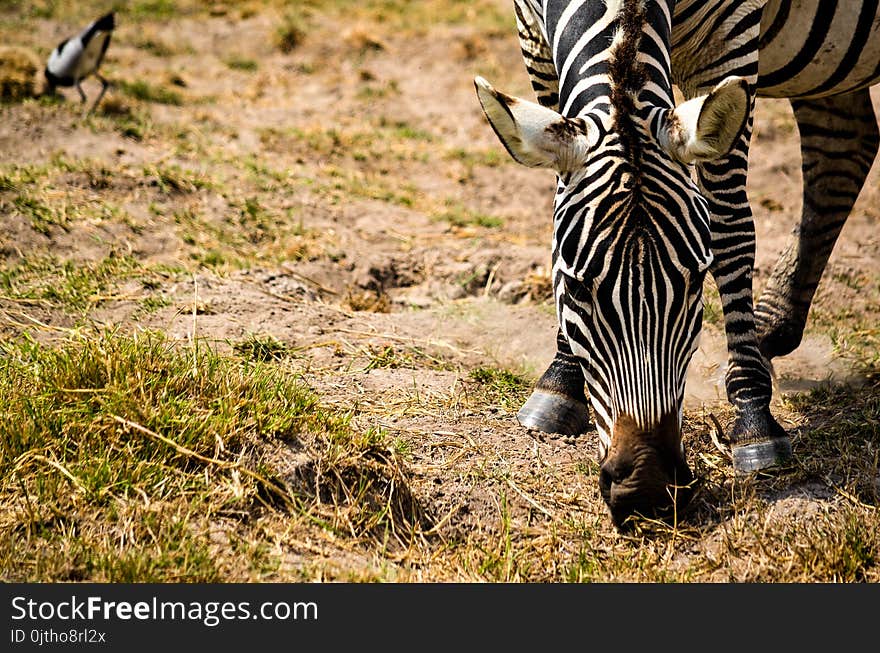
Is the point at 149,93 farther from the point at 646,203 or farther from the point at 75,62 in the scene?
the point at 646,203

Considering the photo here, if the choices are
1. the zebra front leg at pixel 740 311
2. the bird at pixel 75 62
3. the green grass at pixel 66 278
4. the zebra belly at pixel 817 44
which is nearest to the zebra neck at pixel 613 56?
the zebra front leg at pixel 740 311

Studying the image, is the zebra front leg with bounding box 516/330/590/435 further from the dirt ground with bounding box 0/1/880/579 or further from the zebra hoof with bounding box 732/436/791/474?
the zebra hoof with bounding box 732/436/791/474

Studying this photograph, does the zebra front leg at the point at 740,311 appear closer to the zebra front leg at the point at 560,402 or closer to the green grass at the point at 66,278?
the zebra front leg at the point at 560,402

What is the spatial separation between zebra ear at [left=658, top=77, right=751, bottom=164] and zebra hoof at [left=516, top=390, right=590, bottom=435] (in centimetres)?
146

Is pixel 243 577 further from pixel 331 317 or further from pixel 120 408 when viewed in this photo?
pixel 331 317

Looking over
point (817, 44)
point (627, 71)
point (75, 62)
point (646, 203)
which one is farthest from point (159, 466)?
point (75, 62)

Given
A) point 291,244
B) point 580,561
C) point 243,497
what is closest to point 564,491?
point 580,561

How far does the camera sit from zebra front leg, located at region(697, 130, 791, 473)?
402cm

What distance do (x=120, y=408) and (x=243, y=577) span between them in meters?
0.93

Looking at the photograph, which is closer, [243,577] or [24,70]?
A: [243,577]

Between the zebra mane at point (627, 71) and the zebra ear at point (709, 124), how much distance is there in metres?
0.12

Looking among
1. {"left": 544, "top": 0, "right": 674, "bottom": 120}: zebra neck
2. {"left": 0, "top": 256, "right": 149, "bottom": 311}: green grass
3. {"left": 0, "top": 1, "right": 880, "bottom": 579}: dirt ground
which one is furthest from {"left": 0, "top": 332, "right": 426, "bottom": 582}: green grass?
{"left": 544, "top": 0, "right": 674, "bottom": 120}: zebra neck

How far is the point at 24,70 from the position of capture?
28.4 ft

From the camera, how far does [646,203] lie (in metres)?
3.14
